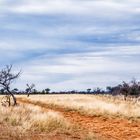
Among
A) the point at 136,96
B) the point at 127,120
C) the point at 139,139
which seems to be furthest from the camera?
the point at 136,96

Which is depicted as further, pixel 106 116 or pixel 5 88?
pixel 5 88

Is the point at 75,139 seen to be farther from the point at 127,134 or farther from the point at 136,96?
the point at 136,96

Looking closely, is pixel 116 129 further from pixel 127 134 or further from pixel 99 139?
pixel 99 139

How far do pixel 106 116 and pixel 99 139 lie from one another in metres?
12.3

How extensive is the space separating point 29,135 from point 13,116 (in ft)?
14.2

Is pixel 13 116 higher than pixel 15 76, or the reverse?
pixel 15 76

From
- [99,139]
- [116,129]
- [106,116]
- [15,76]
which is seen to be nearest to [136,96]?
[15,76]

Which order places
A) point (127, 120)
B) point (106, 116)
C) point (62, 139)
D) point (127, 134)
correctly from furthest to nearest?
point (106, 116) → point (127, 120) → point (127, 134) → point (62, 139)

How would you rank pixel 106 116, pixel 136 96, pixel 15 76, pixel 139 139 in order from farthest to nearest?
pixel 136 96 < pixel 15 76 < pixel 106 116 < pixel 139 139

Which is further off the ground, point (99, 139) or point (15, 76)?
point (15, 76)

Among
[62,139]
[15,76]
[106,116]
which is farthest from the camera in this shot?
[15,76]

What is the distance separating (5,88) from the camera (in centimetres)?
3509

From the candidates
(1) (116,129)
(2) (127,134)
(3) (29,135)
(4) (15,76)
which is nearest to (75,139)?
(3) (29,135)

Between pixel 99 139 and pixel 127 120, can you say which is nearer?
pixel 99 139
